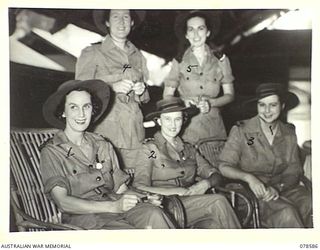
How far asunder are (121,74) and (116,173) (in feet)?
0.51

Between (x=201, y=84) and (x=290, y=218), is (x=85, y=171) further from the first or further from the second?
(x=290, y=218)

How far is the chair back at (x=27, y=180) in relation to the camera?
0.87 metres

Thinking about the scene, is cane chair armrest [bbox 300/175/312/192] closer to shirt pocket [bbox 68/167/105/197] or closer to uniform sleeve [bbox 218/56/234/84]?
uniform sleeve [bbox 218/56/234/84]

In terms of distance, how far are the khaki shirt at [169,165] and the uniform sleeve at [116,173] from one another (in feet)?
0.06

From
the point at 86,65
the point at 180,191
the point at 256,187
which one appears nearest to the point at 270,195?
the point at 256,187

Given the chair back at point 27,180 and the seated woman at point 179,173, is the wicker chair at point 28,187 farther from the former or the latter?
the seated woman at point 179,173

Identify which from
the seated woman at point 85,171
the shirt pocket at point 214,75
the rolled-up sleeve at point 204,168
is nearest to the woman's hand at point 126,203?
the seated woman at point 85,171

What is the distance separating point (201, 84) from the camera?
901 mm

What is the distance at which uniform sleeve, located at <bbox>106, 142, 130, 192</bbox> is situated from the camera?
2.88 ft
